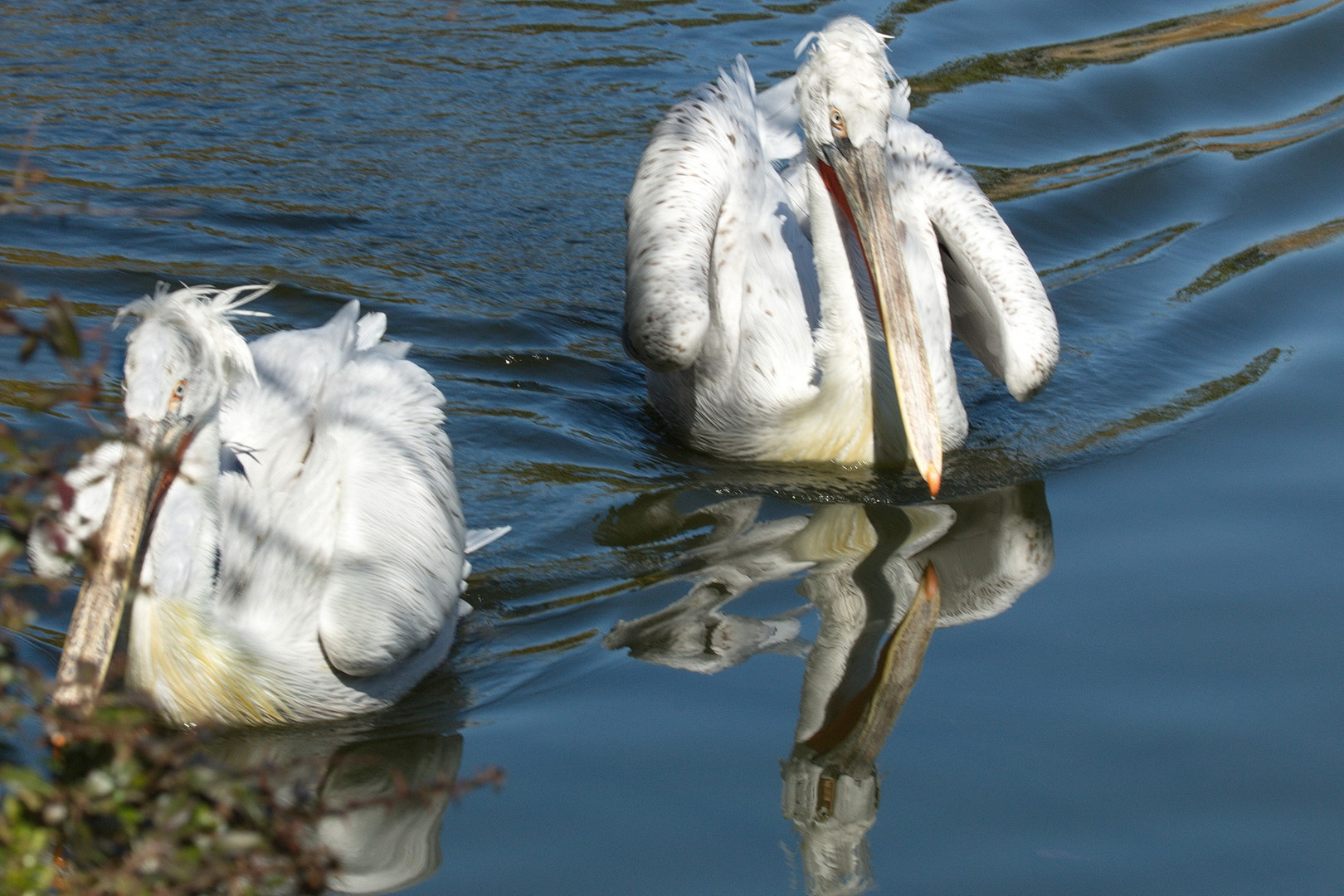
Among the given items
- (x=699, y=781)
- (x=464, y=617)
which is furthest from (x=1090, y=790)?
(x=464, y=617)

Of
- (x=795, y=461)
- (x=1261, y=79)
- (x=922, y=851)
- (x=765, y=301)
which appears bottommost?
(x=922, y=851)

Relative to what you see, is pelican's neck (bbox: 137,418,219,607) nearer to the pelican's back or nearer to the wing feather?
the pelican's back

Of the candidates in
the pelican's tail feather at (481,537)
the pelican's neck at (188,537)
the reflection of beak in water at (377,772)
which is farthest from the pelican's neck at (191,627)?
the pelican's tail feather at (481,537)

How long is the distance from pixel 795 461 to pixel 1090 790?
186 cm

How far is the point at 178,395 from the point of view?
3.37m

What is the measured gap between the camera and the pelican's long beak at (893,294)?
4.65 meters

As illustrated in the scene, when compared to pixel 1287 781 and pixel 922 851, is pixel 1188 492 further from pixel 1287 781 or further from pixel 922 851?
pixel 922 851

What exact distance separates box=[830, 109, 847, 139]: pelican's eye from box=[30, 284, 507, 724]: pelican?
62.2 inches

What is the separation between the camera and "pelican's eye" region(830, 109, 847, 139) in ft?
15.2

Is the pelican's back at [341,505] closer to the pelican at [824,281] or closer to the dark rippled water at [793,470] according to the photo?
the dark rippled water at [793,470]

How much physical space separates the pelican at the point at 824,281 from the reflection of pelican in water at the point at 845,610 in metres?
0.25

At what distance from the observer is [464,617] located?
4.24 meters

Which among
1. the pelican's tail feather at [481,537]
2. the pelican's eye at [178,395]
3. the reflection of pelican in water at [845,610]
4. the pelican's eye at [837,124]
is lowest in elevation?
the reflection of pelican in water at [845,610]

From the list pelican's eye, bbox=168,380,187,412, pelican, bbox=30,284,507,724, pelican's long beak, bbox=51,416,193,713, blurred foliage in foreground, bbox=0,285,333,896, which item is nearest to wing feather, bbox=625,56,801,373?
pelican, bbox=30,284,507,724
